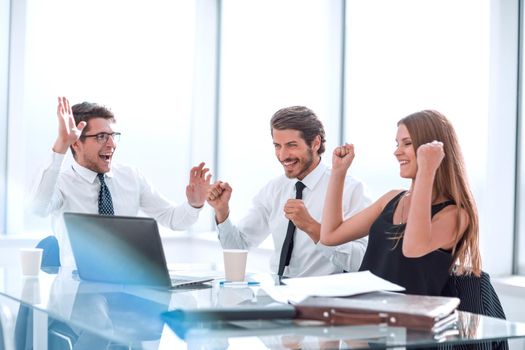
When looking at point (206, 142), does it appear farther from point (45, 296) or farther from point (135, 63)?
point (45, 296)

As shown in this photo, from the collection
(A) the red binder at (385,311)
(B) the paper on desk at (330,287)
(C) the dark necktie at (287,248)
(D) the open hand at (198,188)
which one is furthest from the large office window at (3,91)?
(A) the red binder at (385,311)

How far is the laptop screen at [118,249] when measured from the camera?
2.34 m

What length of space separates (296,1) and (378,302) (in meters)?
3.92

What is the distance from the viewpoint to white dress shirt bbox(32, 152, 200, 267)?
3.52 meters

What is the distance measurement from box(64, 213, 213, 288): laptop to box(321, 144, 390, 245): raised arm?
588mm

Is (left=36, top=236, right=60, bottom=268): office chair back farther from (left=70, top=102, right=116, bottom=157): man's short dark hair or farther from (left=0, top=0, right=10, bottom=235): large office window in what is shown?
(left=0, top=0, right=10, bottom=235): large office window

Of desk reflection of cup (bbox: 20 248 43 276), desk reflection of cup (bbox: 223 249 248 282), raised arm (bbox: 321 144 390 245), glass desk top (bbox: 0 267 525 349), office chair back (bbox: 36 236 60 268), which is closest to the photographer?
glass desk top (bbox: 0 267 525 349)

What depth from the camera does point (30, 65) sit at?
Result: 537cm

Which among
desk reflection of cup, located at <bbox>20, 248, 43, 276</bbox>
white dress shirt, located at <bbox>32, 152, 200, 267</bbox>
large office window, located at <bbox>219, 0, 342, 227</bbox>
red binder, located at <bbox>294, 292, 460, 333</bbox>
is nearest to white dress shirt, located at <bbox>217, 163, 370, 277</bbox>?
white dress shirt, located at <bbox>32, 152, 200, 267</bbox>

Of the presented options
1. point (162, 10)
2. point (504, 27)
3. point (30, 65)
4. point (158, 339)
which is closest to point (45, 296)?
point (158, 339)

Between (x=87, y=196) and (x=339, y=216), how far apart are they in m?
1.50

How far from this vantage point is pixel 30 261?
264 cm

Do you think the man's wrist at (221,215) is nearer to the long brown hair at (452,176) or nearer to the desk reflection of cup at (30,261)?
the desk reflection of cup at (30,261)

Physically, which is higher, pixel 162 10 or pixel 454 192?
pixel 162 10
